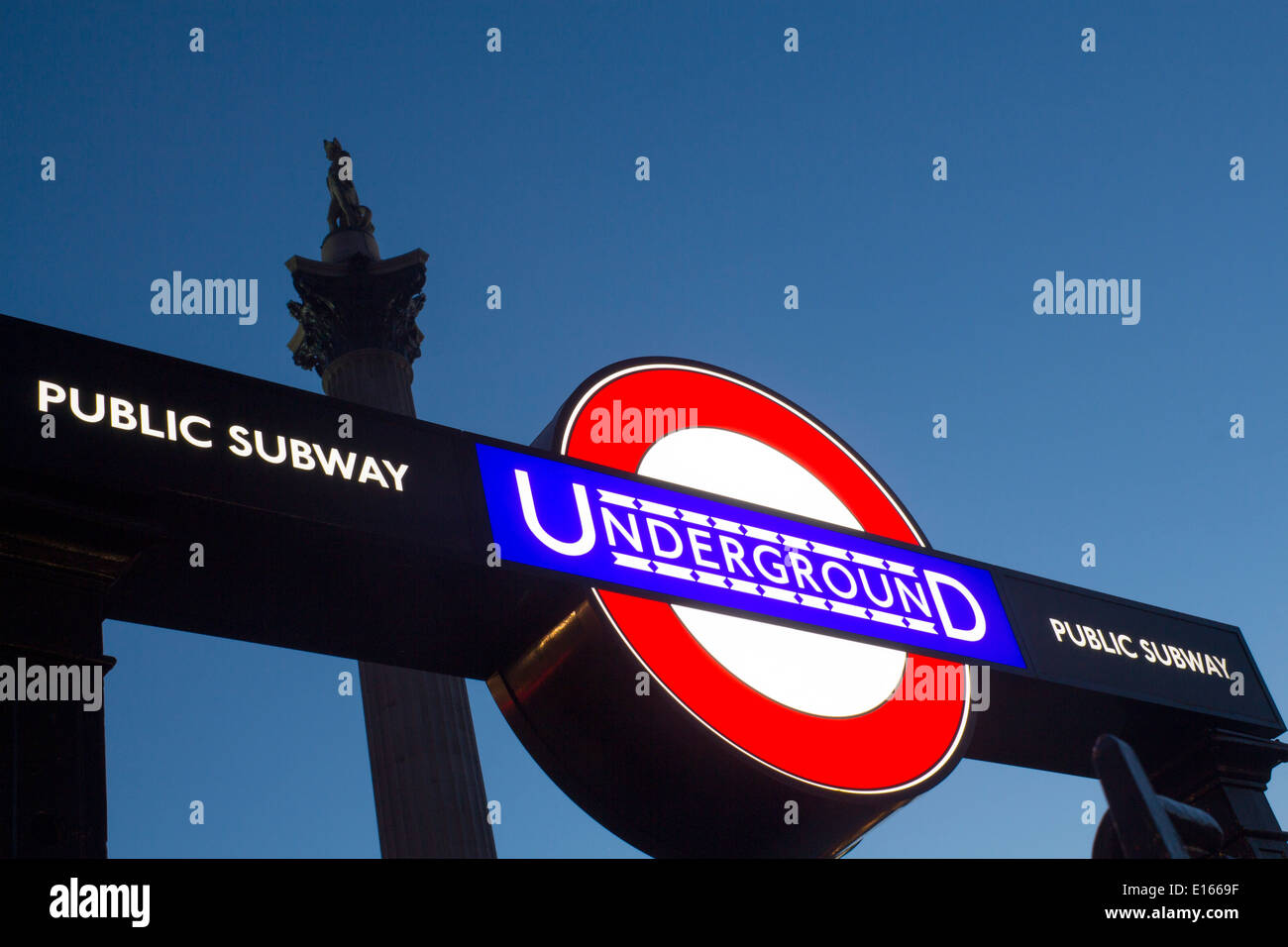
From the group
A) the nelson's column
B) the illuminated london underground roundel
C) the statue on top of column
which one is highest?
the statue on top of column

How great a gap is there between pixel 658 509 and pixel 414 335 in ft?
41.1

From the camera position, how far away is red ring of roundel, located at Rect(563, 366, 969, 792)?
501 centimetres

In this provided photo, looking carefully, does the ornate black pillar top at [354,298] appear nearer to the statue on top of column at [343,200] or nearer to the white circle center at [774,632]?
the statue on top of column at [343,200]

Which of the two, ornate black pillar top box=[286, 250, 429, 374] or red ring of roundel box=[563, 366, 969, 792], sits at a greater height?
ornate black pillar top box=[286, 250, 429, 374]

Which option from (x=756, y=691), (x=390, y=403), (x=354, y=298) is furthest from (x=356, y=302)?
(x=756, y=691)

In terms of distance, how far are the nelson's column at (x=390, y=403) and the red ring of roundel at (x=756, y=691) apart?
7.91 metres

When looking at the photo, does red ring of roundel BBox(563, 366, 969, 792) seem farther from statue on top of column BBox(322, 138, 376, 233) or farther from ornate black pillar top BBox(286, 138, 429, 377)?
statue on top of column BBox(322, 138, 376, 233)

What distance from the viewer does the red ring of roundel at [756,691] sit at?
5008mm

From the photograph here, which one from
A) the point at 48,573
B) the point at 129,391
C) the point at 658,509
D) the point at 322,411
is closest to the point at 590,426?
the point at 658,509

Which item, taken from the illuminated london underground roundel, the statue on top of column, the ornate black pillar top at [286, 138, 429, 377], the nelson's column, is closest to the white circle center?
the illuminated london underground roundel

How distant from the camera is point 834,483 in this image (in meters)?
6.43

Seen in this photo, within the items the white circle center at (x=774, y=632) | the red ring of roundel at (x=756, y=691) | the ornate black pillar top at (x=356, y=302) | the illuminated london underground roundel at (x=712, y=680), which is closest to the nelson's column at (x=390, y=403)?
the ornate black pillar top at (x=356, y=302)

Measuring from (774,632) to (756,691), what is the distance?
1.26ft
